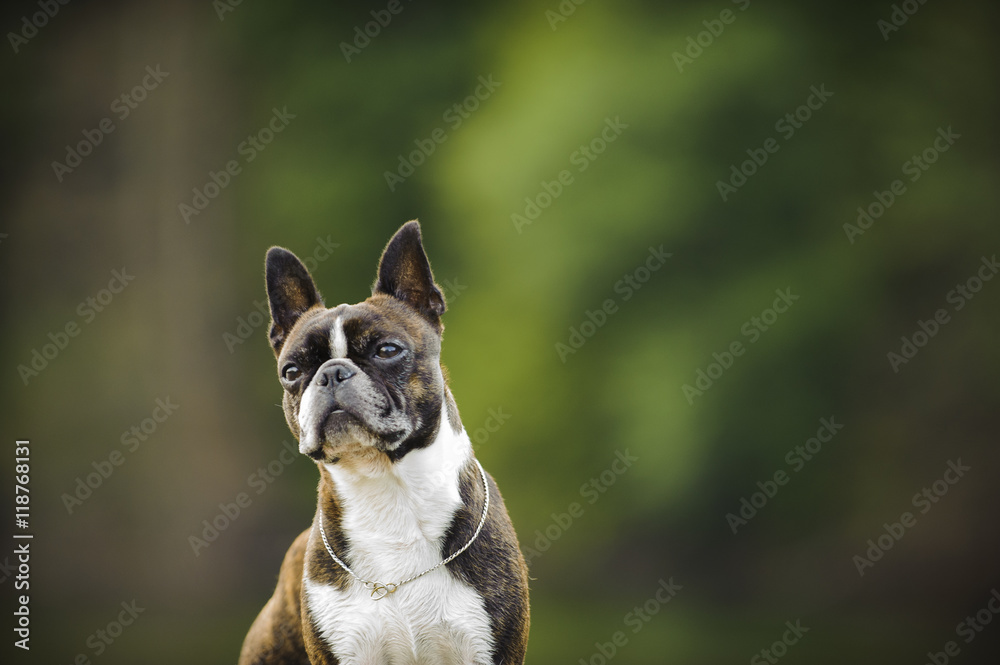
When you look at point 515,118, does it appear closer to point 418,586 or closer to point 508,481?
point 508,481

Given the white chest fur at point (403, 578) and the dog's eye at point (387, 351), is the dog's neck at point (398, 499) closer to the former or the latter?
the white chest fur at point (403, 578)

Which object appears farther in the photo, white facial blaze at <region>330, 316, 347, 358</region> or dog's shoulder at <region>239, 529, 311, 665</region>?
dog's shoulder at <region>239, 529, 311, 665</region>

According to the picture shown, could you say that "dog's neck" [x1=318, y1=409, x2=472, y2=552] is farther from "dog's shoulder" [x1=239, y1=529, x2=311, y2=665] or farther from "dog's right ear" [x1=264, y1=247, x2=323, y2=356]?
"dog's right ear" [x1=264, y1=247, x2=323, y2=356]

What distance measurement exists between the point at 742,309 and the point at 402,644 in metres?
8.35

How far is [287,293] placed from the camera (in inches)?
167

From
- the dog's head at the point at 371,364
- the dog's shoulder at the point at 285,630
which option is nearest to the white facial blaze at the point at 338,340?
the dog's head at the point at 371,364

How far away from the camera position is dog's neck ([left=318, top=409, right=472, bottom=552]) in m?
3.91

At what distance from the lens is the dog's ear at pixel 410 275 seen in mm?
4125

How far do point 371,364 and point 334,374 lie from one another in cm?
17

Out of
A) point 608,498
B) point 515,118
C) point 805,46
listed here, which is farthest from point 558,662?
point 805,46

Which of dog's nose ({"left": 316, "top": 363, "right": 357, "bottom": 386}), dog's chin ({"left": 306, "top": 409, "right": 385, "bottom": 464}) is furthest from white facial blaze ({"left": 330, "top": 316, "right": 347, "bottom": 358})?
dog's chin ({"left": 306, "top": 409, "right": 385, "bottom": 464})

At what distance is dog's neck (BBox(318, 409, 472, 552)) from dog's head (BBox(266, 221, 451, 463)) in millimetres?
66

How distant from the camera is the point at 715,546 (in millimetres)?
11805

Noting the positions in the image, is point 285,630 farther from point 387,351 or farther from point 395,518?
point 387,351
